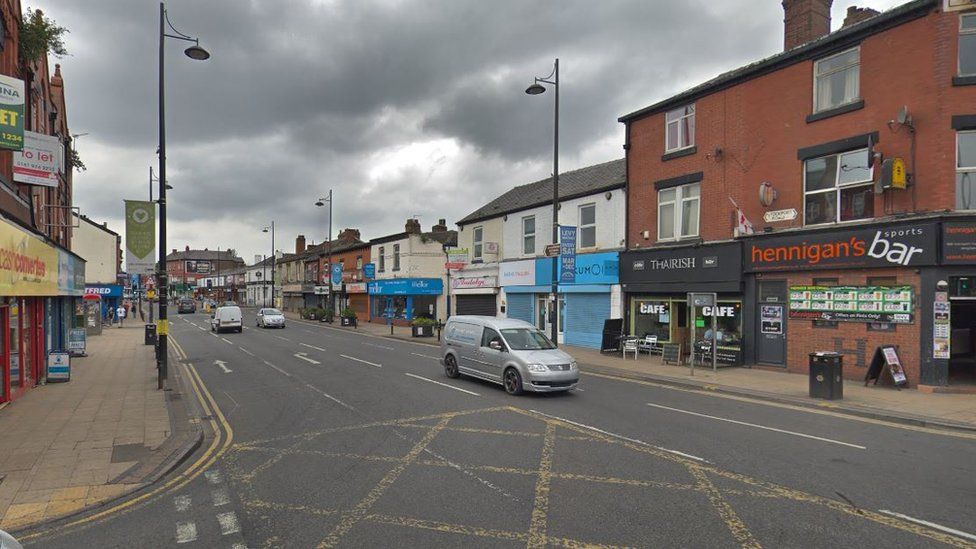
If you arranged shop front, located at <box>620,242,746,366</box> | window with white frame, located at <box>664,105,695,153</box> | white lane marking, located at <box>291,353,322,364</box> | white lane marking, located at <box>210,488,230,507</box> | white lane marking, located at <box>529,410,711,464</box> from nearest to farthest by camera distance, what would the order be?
white lane marking, located at <box>210,488,230,507</box> < white lane marking, located at <box>529,410,711,464</box> < shop front, located at <box>620,242,746,366</box> < white lane marking, located at <box>291,353,322,364</box> < window with white frame, located at <box>664,105,695,153</box>

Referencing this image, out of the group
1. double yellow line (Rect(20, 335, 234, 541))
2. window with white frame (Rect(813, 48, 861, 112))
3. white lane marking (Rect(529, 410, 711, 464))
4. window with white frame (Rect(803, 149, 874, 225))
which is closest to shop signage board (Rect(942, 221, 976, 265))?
window with white frame (Rect(803, 149, 874, 225))

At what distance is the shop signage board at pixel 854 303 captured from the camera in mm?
13773

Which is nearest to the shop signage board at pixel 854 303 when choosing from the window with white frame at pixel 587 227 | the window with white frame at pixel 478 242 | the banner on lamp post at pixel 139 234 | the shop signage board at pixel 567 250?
the shop signage board at pixel 567 250

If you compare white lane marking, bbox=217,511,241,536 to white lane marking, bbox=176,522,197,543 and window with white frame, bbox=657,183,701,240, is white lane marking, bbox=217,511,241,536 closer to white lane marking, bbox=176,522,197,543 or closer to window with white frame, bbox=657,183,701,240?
white lane marking, bbox=176,522,197,543

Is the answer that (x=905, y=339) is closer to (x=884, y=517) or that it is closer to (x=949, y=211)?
(x=949, y=211)

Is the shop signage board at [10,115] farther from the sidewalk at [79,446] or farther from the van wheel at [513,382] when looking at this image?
the van wheel at [513,382]

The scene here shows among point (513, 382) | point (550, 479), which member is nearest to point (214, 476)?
point (550, 479)

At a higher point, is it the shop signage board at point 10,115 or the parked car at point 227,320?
the shop signage board at point 10,115

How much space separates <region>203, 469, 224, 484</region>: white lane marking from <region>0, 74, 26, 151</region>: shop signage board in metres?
6.98

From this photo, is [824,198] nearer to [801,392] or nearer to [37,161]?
[801,392]

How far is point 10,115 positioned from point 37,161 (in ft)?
11.0

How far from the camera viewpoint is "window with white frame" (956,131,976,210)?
13.2 metres

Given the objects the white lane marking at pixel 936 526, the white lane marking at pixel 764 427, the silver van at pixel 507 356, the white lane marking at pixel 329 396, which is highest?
the silver van at pixel 507 356

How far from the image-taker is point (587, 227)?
81.2ft
